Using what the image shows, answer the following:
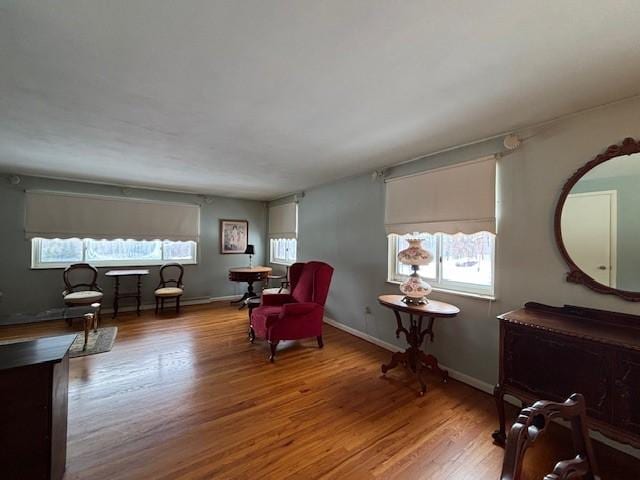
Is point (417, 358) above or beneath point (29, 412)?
beneath

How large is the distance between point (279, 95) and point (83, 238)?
491 cm

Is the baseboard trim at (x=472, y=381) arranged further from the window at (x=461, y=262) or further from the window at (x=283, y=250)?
the window at (x=283, y=250)

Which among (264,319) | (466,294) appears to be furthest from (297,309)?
(466,294)

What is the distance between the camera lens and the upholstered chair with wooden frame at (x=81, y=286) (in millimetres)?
4160

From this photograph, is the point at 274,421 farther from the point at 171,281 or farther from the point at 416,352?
the point at 171,281

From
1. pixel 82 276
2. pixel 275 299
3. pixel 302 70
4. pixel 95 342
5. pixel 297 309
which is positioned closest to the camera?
pixel 302 70

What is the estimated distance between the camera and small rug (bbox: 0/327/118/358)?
10.6 feet

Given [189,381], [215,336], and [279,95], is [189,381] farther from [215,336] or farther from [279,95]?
[279,95]

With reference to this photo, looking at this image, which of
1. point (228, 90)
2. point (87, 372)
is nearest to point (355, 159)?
point (228, 90)

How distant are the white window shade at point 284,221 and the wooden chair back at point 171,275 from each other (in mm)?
2042

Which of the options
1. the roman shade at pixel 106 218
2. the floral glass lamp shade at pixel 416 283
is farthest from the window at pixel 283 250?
the floral glass lamp shade at pixel 416 283

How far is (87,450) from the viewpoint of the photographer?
5.85 feet

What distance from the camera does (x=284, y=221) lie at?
5.86m

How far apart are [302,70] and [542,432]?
185 cm
